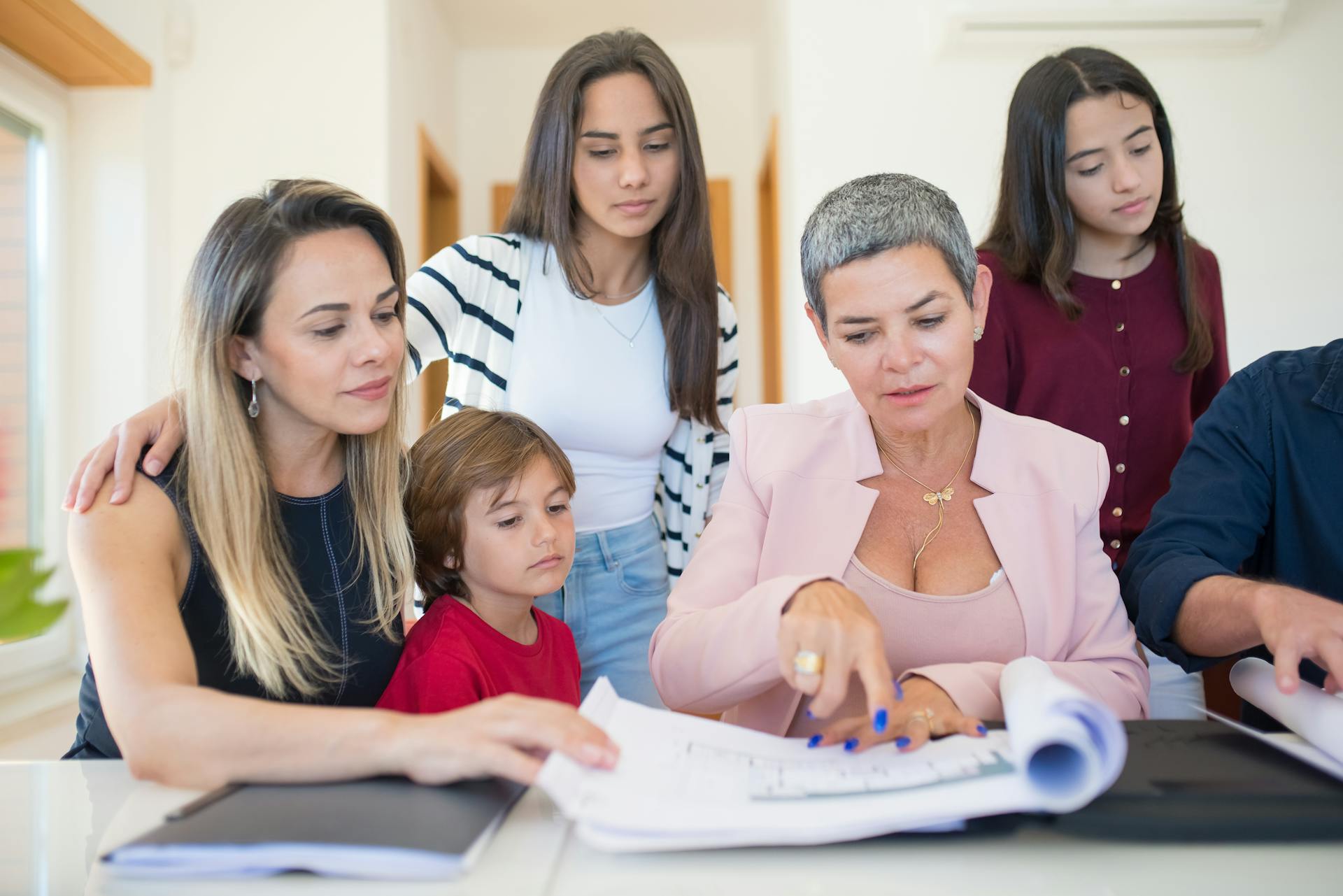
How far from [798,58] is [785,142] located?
0.33 meters

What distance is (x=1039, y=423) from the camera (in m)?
1.40

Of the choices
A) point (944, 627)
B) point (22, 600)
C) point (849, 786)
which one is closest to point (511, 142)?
point (944, 627)

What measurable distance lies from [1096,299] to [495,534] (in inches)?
46.2

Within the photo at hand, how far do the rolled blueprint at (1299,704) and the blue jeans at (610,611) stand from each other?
990mm

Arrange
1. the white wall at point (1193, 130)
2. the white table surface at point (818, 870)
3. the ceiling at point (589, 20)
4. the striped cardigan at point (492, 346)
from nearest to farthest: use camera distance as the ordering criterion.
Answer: the white table surface at point (818, 870) → the striped cardigan at point (492, 346) → the white wall at point (1193, 130) → the ceiling at point (589, 20)

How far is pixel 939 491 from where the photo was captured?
1367 millimetres

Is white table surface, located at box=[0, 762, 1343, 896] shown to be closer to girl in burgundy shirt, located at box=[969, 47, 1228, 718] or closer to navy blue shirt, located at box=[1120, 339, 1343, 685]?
navy blue shirt, located at box=[1120, 339, 1343, 685]

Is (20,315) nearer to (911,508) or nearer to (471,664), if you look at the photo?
(471,664)

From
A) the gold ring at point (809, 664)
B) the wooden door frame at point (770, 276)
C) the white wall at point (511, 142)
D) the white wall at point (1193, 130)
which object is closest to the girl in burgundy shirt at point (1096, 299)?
the gold ring at point (809, 664)

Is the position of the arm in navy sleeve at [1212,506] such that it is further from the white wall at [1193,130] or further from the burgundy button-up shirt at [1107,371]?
the white wall at [1193,130]

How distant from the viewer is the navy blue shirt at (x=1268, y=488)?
1331mm

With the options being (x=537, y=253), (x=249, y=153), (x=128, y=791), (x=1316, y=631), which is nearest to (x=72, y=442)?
(x=249, y=153)

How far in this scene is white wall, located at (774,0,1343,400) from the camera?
3.96 m

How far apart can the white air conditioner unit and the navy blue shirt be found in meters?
2.77
